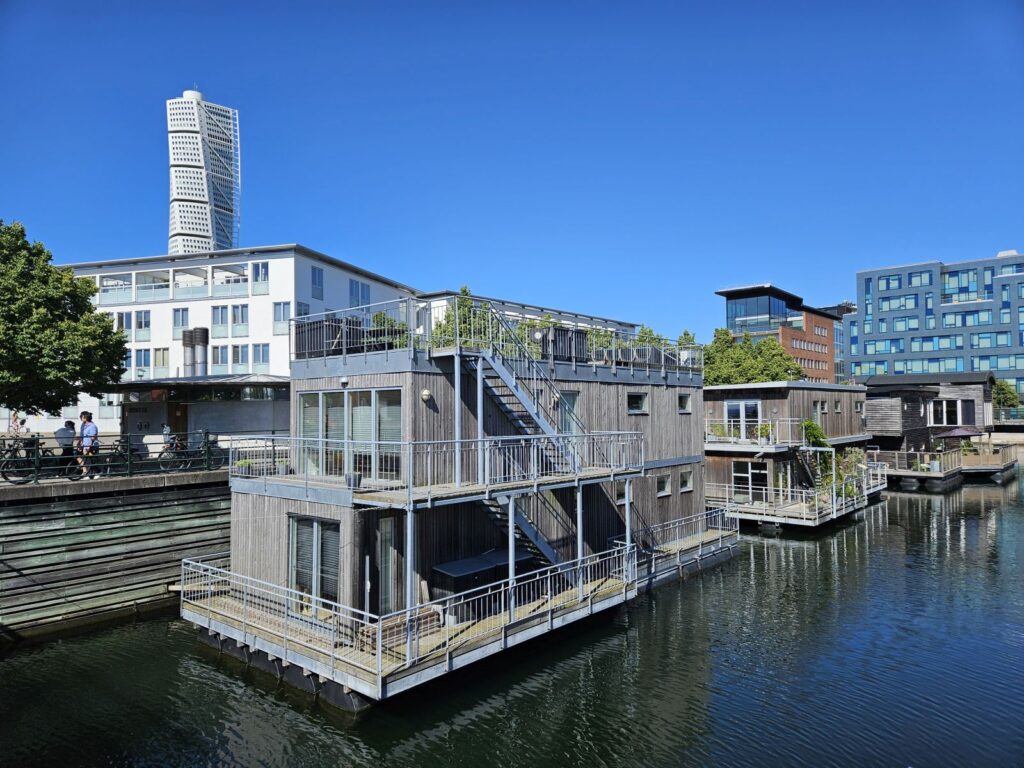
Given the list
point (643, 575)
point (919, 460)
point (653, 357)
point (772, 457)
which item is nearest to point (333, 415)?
point (643, 575)

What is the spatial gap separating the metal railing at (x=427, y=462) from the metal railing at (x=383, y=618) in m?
2.47

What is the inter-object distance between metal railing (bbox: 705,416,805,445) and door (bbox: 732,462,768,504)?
1333 mm

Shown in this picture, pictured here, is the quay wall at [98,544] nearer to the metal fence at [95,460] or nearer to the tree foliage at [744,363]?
the metal fence at [95,460]

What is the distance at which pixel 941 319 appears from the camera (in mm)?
100375

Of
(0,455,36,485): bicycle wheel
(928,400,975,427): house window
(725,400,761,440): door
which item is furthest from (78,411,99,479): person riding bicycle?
(928,400,975,427): house window

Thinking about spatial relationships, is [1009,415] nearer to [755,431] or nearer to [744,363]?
[744,363]

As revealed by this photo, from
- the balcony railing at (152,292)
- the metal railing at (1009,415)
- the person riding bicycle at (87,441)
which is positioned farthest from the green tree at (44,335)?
the metal railing at (1009,415)

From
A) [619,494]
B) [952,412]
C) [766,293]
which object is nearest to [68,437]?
[619,494]

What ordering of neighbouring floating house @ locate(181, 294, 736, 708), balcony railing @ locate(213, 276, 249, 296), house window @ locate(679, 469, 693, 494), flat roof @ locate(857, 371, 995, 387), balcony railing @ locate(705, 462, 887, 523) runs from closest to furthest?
1. neighbouring floating house @ locate(181, 294, 736, 708)
2. house window @ locate(679, 469, 693, 494)
3. balcony railing @ locate(705, 462, 887, 523)
4. balcony railing @ locate(213, 276, 249, 296)
5. flat roof @ locate(857, 371, 995, 387)

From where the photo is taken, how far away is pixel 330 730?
12477 millimetres

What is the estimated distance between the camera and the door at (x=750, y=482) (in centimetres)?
3131

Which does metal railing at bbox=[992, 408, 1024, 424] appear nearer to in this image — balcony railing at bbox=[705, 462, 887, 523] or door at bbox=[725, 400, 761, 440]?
balcony railing at bbox=[705, 462, 887, 523]

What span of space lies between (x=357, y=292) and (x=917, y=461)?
4258 cm

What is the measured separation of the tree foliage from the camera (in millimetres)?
56781
